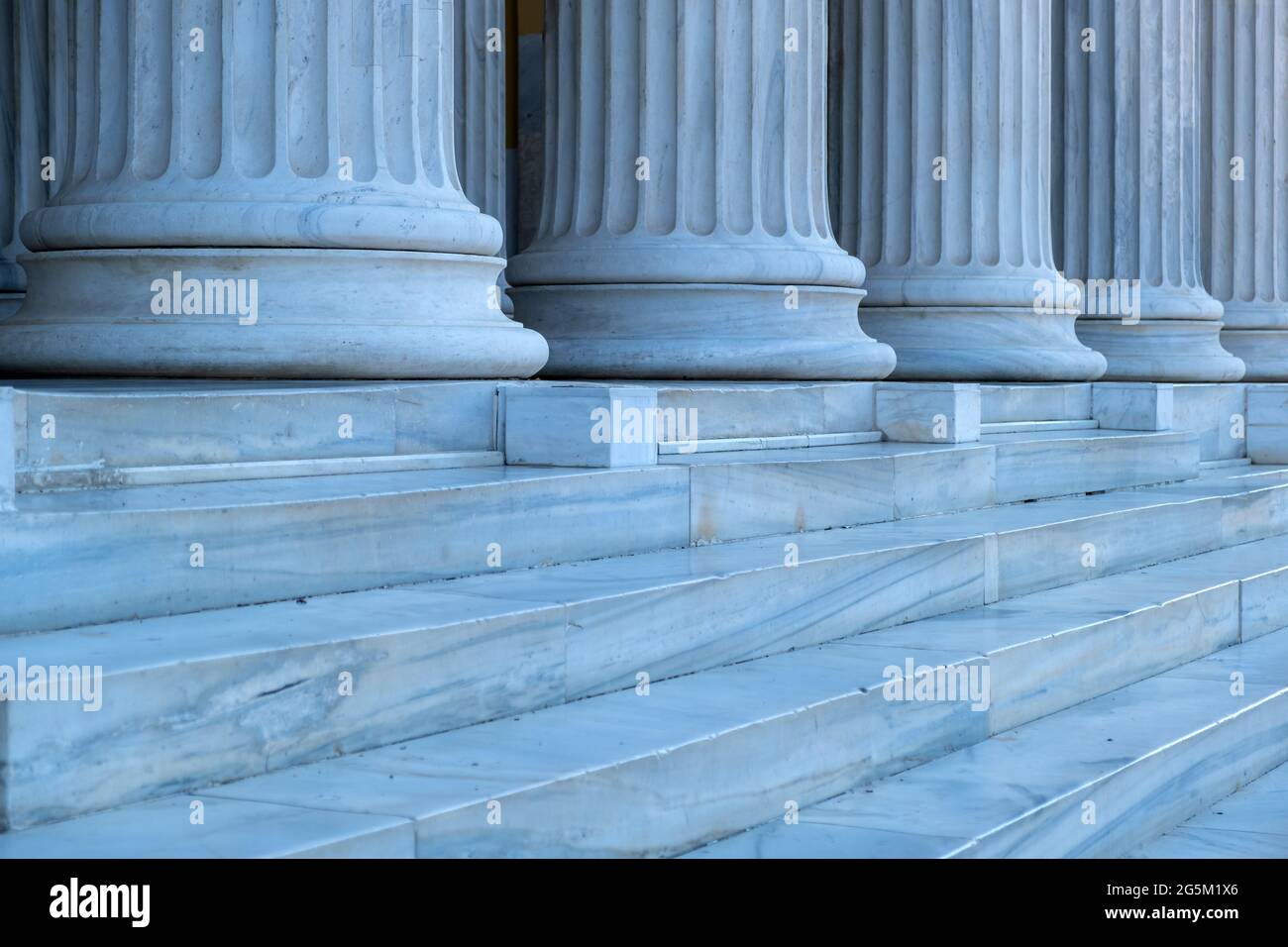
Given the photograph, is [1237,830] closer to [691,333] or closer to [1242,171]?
[691,333]

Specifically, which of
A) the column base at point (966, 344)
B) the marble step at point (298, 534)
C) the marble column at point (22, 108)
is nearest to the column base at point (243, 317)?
the marble step at point (298, 534)

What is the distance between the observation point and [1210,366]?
31.2m

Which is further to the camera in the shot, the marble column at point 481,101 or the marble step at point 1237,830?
the marble column at point 481,101

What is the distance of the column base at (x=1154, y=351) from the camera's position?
30.8 m

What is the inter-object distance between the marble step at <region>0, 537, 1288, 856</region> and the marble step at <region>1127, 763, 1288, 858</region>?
1.37 m

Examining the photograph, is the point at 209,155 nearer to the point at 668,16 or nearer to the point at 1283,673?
the point at 668,16

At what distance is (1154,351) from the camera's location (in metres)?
30.9

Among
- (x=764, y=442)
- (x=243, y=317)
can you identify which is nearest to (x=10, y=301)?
(x=243, y=317)

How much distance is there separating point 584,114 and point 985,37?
289 inches

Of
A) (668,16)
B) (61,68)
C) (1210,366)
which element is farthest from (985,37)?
(61,68)

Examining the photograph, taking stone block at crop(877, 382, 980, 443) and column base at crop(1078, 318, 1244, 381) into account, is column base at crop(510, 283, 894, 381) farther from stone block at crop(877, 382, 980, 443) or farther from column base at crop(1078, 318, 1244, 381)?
column base at crop(1078, 318, 1244, 381)

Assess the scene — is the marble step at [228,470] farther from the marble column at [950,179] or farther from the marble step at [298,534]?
the marble column at [950,179]

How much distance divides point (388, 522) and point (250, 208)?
3.79 m

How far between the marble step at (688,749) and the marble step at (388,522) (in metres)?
1.34
